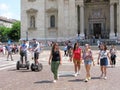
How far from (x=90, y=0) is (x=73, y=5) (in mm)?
3534

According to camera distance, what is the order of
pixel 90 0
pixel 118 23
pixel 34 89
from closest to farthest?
pixel 34 89 → pixel 118 23 → pixel 90 0

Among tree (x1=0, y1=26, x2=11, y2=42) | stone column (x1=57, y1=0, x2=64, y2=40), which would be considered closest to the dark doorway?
stone column (x1=57, y1=0, x2=64, y2=40)

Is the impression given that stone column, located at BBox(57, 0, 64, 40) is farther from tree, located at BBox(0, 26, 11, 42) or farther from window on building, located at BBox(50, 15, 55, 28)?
tree, located at BBox(0, 26, 11, 42)

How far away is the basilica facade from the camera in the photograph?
59.8 m

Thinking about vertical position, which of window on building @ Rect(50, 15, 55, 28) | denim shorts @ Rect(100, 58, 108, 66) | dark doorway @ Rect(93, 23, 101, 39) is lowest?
denim shorts @ Rect(100, 58, 108, 66)

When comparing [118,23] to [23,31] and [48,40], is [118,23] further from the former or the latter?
[23,31]

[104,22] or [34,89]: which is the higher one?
[104,22]

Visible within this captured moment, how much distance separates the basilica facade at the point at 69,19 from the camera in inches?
2352

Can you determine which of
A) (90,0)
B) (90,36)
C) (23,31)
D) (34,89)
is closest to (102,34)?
(90,36)

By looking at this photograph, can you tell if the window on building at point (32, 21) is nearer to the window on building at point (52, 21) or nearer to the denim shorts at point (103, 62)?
the window on building at point (52, 21)

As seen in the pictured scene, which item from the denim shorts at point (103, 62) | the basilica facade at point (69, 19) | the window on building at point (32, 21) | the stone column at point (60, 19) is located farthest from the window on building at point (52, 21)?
the denim shorts at point (103, 62)

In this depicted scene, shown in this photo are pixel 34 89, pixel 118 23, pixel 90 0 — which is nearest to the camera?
pixel 34 89

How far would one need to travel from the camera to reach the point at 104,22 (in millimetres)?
61875

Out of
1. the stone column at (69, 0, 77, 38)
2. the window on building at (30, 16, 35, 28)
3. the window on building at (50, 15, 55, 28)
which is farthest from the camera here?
the window on building at (30, 16, 35, 28)
